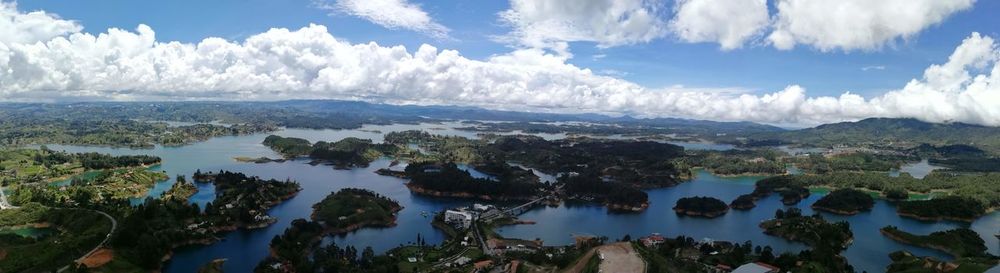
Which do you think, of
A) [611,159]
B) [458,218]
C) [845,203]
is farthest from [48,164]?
[845,203]

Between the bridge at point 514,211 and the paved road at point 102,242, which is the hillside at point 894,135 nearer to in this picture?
the bridge at point 514,211

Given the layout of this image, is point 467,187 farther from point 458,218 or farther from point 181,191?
point 181,191

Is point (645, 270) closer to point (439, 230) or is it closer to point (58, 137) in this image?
point (439, 230)

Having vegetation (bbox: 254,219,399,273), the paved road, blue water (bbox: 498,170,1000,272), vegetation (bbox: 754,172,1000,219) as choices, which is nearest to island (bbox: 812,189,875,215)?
blue water (bbox: 498,170,1000,272)

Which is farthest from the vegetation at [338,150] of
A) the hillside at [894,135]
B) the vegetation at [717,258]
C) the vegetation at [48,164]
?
the hillside at [894,135]

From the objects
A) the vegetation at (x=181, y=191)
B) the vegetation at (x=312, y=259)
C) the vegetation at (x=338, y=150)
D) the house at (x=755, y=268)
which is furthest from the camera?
the vegetation at (x=338, y=150)

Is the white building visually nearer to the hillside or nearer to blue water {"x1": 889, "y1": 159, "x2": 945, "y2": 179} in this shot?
blue water {"x1": 889, "y1": 159, "x2": 945, "y2": 179}

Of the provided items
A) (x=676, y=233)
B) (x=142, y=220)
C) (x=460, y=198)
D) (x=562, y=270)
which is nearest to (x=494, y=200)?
(x=460, y=198)
